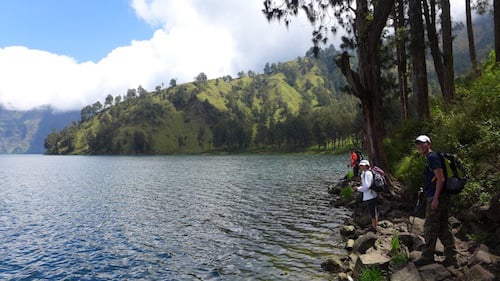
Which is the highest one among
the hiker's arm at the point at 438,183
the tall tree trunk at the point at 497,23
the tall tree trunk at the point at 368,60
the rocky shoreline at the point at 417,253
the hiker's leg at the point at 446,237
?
the tall tree trunk at the point at 497,23

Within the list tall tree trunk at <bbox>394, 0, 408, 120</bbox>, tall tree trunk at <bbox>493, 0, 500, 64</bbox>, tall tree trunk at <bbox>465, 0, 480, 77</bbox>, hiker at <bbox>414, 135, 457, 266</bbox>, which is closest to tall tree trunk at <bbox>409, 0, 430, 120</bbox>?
tall tree trunk at <bbox>394, 0, 408, 120</bbox>

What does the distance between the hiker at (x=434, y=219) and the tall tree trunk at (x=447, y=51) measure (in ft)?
61.0

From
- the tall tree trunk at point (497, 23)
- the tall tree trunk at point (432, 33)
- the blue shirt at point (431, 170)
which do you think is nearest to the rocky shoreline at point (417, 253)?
the blue shirt at point (431, 170)

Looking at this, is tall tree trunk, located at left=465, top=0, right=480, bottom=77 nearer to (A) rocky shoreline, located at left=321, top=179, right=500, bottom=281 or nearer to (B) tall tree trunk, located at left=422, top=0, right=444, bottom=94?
(B) tall tree trunk, located at left=422, top=0, right=444, bottom=94

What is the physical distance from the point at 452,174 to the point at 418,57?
17535 millimetres

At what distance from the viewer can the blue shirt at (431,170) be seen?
1034cm

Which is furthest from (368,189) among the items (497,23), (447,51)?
(497,23)

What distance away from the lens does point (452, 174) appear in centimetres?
1033

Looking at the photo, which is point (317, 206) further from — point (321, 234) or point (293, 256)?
point (293, 256)

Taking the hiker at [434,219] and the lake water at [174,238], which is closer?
the hiker at [434,219]

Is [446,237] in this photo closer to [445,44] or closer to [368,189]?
[368,189]

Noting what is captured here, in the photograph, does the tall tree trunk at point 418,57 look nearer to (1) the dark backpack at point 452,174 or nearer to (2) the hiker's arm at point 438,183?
(1) the dark backpack at point 452,174

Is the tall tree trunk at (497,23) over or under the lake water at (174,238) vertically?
over

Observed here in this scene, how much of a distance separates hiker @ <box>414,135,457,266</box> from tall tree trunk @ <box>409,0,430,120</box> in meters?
16.5
